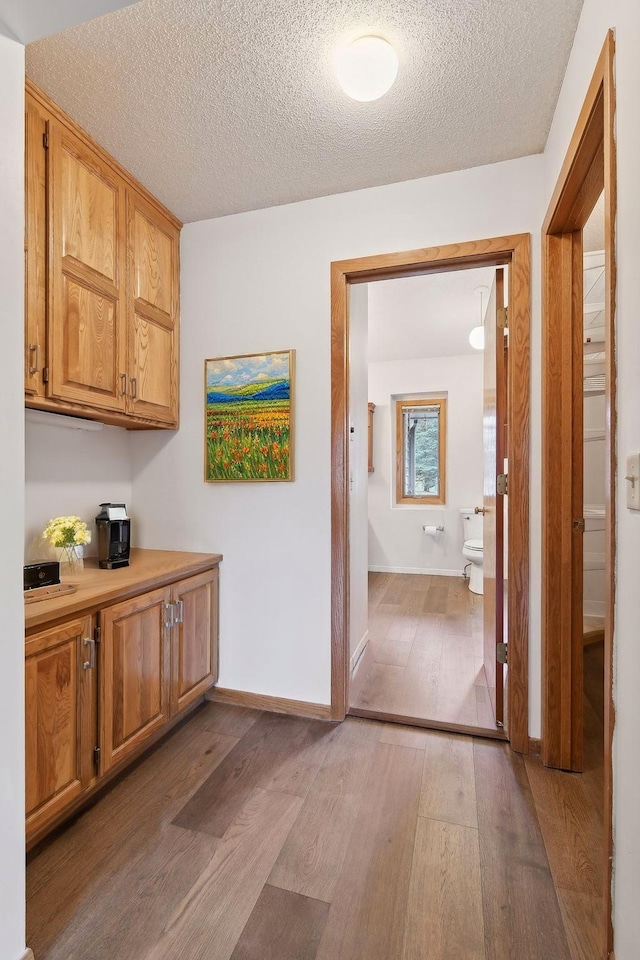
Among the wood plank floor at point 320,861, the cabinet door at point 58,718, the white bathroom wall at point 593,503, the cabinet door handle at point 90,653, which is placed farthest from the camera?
the white bathroom wall at point 593,503

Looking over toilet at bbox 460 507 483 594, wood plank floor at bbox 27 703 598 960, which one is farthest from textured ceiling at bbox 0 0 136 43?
toilet at bbox 460 507 483 594

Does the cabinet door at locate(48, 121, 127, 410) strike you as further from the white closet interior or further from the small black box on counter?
the white closet interior

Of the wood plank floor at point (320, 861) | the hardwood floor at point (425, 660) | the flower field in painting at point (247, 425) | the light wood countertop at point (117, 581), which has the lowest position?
the wood plank floor at point (320, 861)

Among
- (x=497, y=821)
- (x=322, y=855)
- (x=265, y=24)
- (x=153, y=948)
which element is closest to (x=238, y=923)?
(x=153, y=948)

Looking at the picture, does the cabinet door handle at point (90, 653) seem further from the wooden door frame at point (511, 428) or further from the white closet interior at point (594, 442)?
the white closet interior at point (594, 442)

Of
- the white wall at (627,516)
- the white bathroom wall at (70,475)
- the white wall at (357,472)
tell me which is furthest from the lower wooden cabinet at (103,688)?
the white wall at (627,516)

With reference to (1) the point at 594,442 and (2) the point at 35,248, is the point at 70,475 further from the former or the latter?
(1) the point at 594,442

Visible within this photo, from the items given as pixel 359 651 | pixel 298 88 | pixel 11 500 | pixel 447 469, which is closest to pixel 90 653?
pixel 11 500

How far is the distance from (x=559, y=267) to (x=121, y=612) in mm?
2157

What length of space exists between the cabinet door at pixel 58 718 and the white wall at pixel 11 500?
33 cm

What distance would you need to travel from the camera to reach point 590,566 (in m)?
3.14

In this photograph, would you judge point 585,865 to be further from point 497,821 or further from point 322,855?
point 322,855

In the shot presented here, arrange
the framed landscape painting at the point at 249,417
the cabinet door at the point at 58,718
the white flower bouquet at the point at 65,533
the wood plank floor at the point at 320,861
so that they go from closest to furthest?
the wood plank floor at the point at 320,861 < the cabinet door at the point at 58,718 < the white flower bouquet at the point at 65,533 < the framed landscape painting at the point at 249,417

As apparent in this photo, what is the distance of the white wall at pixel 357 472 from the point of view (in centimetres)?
261
